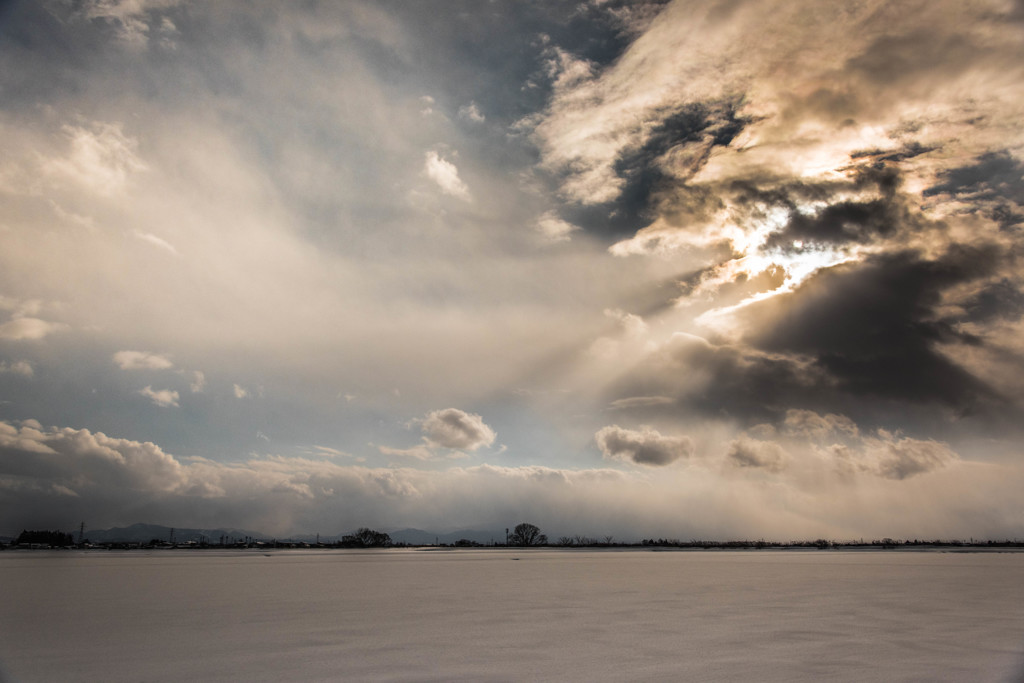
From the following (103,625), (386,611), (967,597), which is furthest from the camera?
(967,597)

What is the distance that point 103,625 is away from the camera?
21.2 meters

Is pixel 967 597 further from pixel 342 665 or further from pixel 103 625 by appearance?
pixel 103 625

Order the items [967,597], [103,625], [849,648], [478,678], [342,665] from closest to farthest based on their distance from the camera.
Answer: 1. [478,678]
2. [342,665]
3. [849,648]
4. [103,625]
5. [967,597]

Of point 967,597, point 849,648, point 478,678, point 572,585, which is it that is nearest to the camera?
point 478,678

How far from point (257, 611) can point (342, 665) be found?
13168 mm

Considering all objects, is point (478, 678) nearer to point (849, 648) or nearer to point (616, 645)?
point (616, 645)

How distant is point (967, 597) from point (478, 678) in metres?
31.1

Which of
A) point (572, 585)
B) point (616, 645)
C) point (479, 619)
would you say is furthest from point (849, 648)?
point (572, 585)

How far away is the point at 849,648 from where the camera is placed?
15.7 meters

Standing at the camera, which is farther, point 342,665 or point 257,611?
point 257,611

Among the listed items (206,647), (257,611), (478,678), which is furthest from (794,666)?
(257,611)

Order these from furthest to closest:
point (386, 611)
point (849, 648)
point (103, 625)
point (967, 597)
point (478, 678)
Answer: point (967, 597)
point (386, 611)
point (103, 625)
point (849, 648)
point (478, 678)

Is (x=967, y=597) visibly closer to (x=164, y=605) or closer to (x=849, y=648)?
(x=849, y=648)

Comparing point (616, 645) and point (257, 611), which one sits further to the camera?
point (257, 611)
